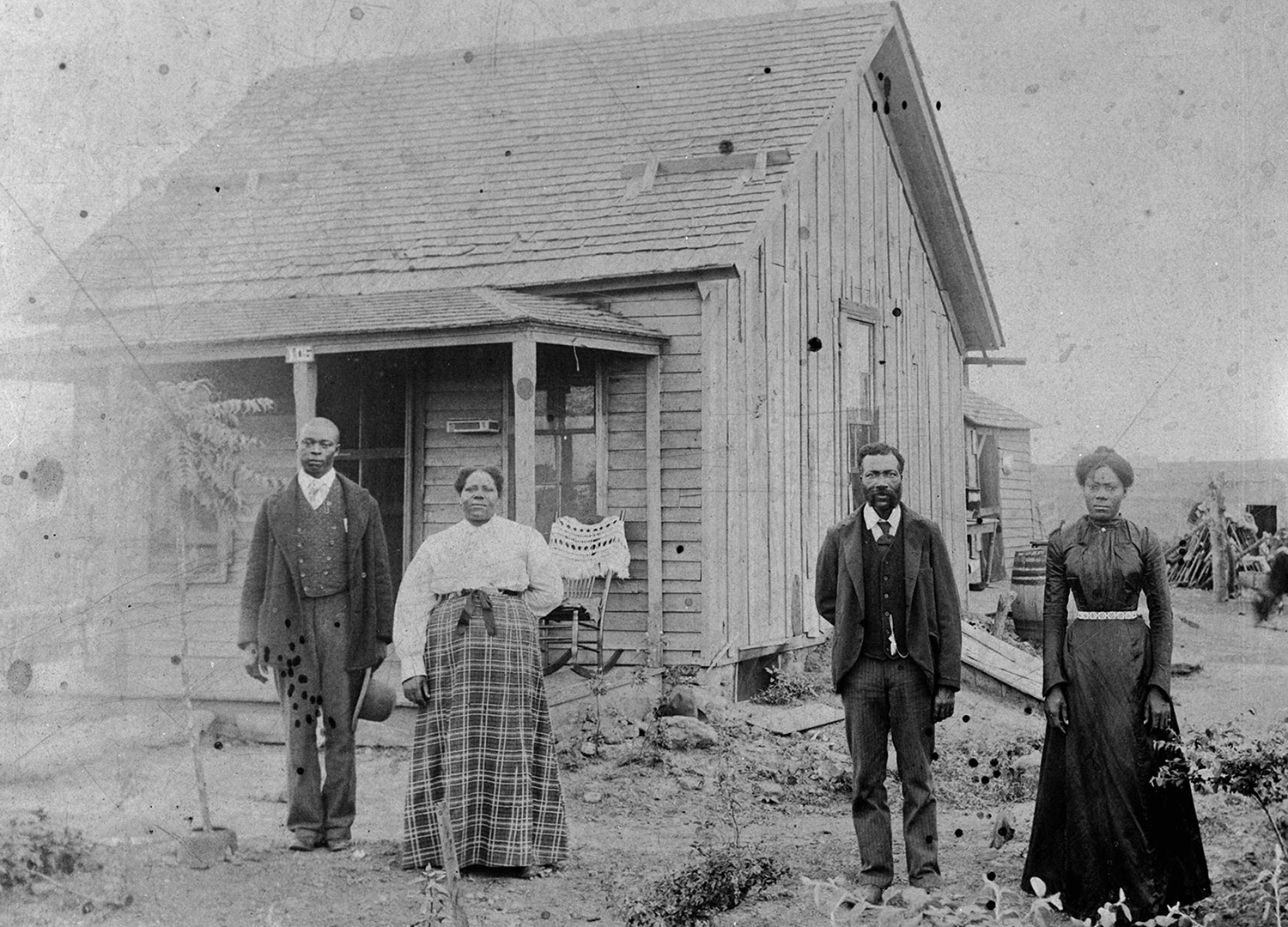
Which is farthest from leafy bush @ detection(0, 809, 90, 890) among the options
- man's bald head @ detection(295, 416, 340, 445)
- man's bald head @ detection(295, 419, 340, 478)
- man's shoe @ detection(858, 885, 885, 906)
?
man's shoe @ detection(858, 885, 885, 906)

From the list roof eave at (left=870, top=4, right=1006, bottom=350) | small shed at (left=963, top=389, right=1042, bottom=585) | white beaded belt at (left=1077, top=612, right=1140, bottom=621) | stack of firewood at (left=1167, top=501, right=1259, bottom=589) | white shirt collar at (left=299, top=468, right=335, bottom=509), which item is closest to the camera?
white beaded belt at (left=1077, top=612, right=1140, bottom=621)

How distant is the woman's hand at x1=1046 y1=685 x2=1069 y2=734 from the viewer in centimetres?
518

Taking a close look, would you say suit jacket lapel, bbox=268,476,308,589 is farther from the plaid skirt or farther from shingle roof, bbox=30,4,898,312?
shingle roof, bbox=30,4,898,312

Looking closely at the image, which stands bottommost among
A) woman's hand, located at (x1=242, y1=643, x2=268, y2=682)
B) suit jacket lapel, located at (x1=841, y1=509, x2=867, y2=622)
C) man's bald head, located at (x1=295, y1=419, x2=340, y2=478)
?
woman's hand, located at (x1=242, y1=643, x2=268, y2=682)

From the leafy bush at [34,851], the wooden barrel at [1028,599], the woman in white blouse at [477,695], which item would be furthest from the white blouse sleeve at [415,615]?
the wooden barrel at [1028,599]

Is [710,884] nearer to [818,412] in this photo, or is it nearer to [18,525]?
[18,525]

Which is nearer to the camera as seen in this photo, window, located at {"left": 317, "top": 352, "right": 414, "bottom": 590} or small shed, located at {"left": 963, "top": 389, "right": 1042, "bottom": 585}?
window, located at {"left": 317, "top": 352, "right": 414, "bottom": 590}

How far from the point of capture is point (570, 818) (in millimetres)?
7305

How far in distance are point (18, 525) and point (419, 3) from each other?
3377 millimetres

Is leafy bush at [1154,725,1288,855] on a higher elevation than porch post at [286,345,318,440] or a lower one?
lower

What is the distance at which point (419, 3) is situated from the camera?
626 cm

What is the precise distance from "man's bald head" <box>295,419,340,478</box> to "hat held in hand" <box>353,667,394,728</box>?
1094 millimetres

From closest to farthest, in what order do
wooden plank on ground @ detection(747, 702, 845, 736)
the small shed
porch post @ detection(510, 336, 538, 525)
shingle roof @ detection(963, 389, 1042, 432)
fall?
porch post @ detection(510, 336, 538, 525), wooden plank on ground @ detection(747, 702, 845, 736), the small shed, shingle roof @ detection(963, 389, 1042, 432)

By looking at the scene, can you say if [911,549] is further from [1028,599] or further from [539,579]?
[1028,599]
